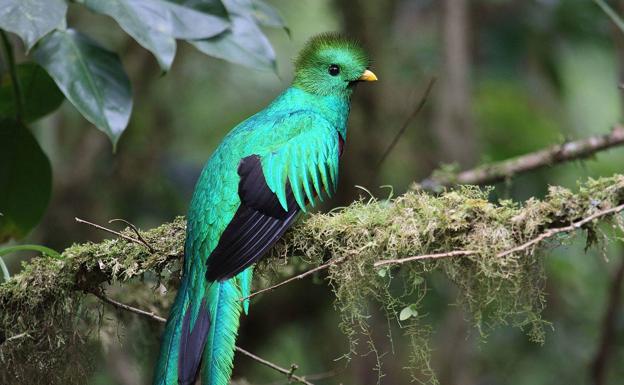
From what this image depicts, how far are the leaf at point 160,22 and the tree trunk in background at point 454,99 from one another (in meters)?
2.23

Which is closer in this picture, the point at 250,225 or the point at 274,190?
the point at 250,225

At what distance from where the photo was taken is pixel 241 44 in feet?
10.5

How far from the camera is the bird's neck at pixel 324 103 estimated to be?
11.6 feet

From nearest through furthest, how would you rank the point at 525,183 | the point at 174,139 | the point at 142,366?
the point at 142,366
the point at 525,183
the point at 174,139

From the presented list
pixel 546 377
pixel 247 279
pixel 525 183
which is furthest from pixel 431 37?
pixel 247 279

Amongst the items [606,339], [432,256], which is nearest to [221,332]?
[432,256]

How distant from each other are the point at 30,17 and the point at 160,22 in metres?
0.48

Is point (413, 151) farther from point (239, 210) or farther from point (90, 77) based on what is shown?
point (90, 77)

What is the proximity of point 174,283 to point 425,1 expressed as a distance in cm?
388

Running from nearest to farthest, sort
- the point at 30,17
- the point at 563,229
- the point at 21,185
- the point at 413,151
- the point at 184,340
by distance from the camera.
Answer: the point at 563,229, the point at 184,340, the point at 30,17, the point at 21,185, the point at 413,151

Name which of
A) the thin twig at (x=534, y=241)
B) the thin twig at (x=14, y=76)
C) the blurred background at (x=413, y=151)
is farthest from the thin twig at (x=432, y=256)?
the blurred background at (x=413, y=151)

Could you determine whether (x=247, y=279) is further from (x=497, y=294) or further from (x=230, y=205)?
(x=497, y=294)

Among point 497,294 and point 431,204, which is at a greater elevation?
point 431,204

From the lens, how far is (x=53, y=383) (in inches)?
111
